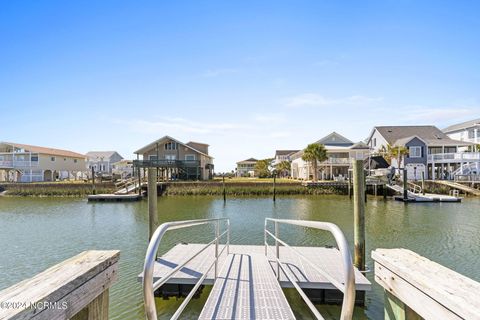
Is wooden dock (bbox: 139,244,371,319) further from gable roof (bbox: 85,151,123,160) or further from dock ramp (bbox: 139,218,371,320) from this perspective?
gable roof (bbox: 85,151,123,160)

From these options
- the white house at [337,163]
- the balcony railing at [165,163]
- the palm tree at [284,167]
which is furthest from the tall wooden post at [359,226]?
the palm tree at [284,167]

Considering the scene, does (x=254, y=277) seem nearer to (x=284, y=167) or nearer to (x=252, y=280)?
(x=252, y=280)

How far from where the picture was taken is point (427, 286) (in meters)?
1.73

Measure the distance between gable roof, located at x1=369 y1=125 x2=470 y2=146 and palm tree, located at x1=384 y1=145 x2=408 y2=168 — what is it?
2906 mm

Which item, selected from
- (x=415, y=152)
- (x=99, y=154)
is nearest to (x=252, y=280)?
(x=415, y=152)

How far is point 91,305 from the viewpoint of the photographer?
2.13 meters

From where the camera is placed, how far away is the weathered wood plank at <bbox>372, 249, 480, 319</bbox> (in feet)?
4.84

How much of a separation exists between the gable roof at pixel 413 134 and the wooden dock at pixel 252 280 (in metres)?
41.7

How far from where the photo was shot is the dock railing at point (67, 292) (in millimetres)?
1543

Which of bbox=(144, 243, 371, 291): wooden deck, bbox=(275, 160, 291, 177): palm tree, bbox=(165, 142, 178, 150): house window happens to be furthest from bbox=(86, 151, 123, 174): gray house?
bbox=(144, 243, 371, 291): wooden deck

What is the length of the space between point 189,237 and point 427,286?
12.3 m

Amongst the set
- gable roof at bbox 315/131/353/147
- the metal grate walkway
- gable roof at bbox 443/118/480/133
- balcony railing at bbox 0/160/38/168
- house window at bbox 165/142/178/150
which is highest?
gable roof at bbox 443/118/480/133

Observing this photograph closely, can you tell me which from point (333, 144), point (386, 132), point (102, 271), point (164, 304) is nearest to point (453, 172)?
point (386, 132)

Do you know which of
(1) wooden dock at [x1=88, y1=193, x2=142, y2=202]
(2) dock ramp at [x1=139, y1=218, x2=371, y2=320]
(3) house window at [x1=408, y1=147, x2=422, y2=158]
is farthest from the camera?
(3) house window at [x1=408, y1=147, x2=422, y2=158]
